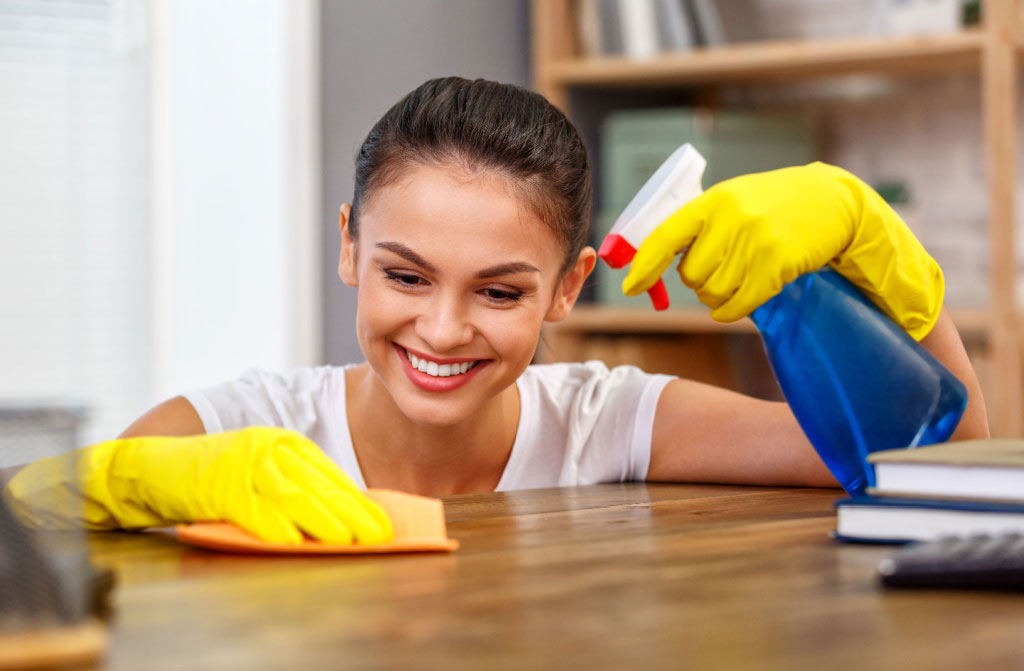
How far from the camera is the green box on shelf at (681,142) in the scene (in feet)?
8.32

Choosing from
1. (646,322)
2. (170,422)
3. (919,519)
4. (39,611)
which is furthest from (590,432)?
(646,322)

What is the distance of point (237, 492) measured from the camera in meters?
0.74

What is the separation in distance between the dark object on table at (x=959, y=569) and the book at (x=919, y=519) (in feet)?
0.20

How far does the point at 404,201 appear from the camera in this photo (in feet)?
3.97

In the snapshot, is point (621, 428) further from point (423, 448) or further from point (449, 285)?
point (449, 285)

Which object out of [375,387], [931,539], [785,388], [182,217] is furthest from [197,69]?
[931,539]

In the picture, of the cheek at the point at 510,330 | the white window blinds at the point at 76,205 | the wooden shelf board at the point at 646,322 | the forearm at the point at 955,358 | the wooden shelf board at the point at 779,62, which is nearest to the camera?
the forearm at the point at 955,358

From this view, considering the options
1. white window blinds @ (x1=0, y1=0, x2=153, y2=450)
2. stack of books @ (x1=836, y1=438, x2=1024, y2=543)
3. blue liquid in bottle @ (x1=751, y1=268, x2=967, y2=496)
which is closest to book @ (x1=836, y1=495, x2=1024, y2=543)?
stack of books @ (x1=836, y1=438, x2=1024, y2=543)

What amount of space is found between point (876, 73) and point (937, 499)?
2.03 metres

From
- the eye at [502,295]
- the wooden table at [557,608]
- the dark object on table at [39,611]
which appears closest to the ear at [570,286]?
the eye at [502,295]

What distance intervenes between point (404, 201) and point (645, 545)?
0.57 meters

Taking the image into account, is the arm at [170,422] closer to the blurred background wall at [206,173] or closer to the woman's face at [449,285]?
the woman's face at [449,285]

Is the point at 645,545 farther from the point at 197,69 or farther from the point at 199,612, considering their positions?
the point at 197,69

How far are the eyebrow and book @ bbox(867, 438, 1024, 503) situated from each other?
504mm
